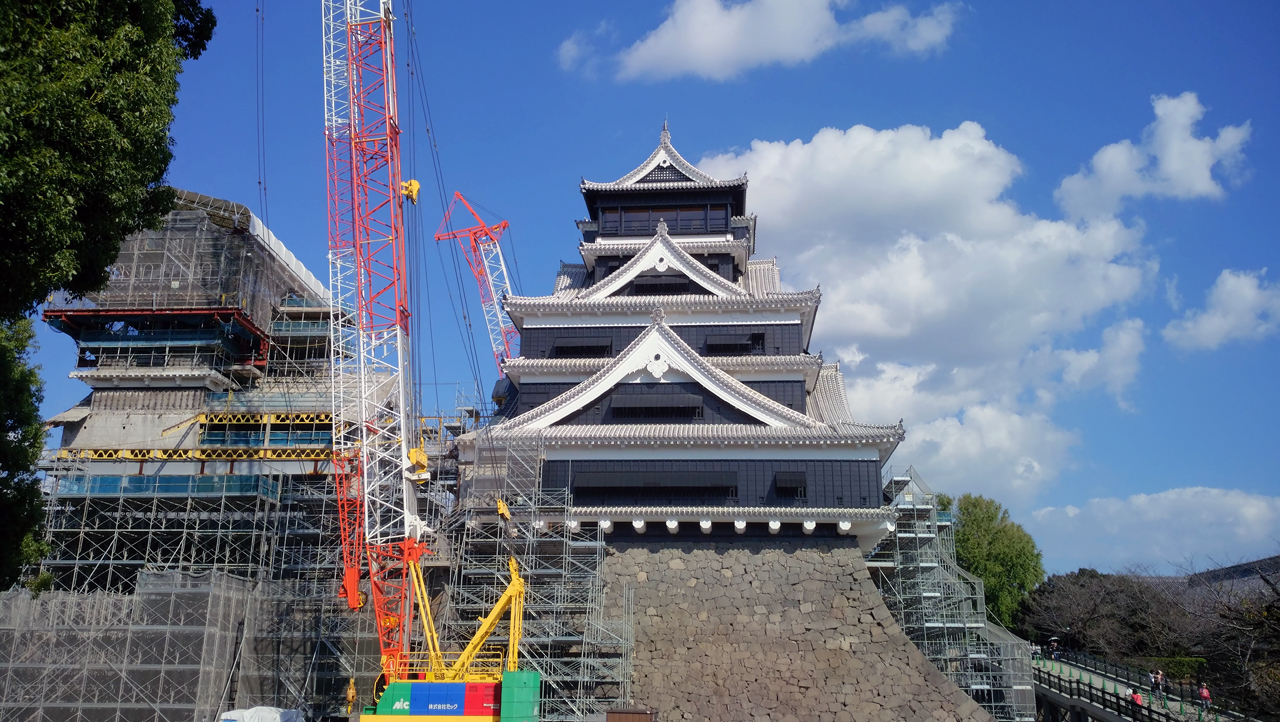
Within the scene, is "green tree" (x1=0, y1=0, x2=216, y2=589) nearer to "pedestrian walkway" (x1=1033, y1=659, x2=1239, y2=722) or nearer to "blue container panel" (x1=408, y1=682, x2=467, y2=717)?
"blue container panel" (x1=408, y1=682, x2=467, y2=717)

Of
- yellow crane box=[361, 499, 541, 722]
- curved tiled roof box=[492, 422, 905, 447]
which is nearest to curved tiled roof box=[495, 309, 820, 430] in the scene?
curved tiled roof box=[492, 422, 905, 447]

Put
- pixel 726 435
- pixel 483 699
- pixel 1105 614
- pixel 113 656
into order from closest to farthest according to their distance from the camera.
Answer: pixel 483 699
pixel 113 656
pixel 726 435
pixel 1105 614

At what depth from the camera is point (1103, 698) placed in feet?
108

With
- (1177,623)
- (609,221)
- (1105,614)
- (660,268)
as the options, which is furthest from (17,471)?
(1105,614)

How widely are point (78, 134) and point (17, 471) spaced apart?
26.9 ft

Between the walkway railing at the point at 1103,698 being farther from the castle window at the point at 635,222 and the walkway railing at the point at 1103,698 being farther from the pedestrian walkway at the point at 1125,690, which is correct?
the castle window at the point at 635,222

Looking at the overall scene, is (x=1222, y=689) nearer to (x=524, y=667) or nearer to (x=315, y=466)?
(x=524, y=667)

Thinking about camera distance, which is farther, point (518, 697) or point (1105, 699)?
point (1105, 699)

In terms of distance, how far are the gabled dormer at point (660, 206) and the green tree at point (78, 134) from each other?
29.3 m

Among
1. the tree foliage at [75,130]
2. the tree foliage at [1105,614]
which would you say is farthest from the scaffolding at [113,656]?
the tree foliage at [1105,614]

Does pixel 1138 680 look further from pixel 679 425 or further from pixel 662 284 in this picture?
pixel 662 284

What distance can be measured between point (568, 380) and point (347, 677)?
47.1 feet

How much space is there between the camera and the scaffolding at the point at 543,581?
30328 millimetres

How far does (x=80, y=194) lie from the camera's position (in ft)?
46.1
